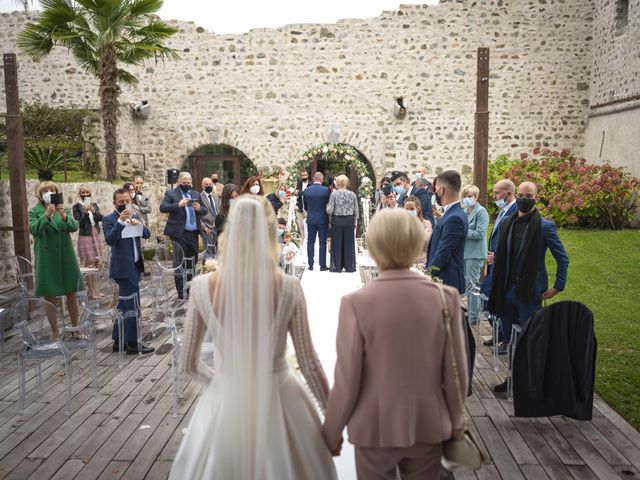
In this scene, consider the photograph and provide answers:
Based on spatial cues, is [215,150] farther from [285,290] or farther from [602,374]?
[285,290]

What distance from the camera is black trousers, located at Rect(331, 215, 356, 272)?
898cm

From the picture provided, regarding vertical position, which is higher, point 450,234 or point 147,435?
point 450,234

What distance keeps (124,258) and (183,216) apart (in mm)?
2459

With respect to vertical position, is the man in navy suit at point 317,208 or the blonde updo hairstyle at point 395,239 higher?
the blonde updo hairstyle at point 395,239

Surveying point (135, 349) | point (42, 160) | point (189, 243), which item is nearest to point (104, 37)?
point (42, 160)

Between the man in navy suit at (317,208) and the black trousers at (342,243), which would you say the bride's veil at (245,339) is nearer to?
the black trousers at (342,243)

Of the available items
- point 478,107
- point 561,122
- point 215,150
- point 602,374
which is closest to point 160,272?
point 478,107

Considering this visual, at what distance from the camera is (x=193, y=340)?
2.39 m

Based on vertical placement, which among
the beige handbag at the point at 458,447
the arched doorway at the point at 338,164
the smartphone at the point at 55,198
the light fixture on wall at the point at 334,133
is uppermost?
the light fixture on wall at the point at 334,133

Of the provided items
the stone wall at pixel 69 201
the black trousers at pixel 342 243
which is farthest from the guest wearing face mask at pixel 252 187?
the stone wall at pixel 69 201

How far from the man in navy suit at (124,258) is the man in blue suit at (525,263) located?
3.39m

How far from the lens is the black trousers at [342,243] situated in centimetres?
898

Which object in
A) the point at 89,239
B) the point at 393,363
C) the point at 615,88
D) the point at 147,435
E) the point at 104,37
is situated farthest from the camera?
the point at 615,88

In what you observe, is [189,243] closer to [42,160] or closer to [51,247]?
[51,247]
